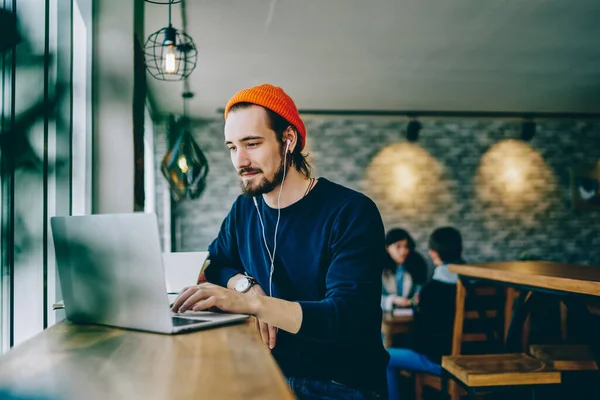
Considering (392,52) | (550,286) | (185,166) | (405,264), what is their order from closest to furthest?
(550,286)
(185,166)
(392,52)
(405,264)

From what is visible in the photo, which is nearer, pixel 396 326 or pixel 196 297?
pixel 196 297

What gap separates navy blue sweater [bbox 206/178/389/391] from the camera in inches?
43.4

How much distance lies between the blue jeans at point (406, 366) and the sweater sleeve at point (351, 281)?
5.48ft

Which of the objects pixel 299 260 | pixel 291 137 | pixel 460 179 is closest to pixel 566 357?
pixel 299 260

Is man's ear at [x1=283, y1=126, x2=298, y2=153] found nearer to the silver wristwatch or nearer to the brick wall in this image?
the silver wristwatch

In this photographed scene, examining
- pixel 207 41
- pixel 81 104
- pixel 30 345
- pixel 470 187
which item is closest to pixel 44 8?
pixel 81 104

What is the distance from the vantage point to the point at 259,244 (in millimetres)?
1409

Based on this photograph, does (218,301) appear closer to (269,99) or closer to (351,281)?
(351,281)

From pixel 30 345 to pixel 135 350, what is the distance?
202 millimetres

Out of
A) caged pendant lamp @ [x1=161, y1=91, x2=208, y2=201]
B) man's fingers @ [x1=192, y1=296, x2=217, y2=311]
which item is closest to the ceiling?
caged pendant lamp @ [x1=161, y1=91, x2=208, y2=201]

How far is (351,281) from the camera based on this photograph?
44.9 inches

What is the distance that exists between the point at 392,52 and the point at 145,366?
364cm

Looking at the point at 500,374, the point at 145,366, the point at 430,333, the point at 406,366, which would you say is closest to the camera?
the point at 145,366

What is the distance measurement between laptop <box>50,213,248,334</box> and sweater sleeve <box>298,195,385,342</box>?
178 millimetres
